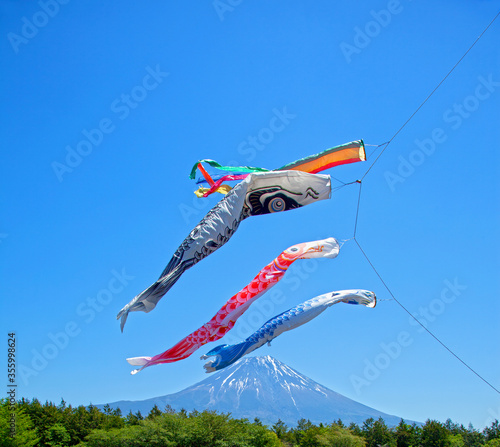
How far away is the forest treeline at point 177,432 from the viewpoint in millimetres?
35062

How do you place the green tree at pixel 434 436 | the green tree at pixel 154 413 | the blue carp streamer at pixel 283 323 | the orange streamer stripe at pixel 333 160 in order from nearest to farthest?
1. the blue carp streamer at pixel 283 323
2. the orange streamer stripe at pixel 333 160
3. the green tree at pixel 434 436
4. the green tree at pixel 154 413

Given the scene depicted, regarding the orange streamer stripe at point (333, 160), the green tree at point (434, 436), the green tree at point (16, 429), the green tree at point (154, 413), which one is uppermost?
the orange streamer stripe at point (333, 160)

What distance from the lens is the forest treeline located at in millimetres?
35062

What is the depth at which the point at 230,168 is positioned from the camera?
1384cm

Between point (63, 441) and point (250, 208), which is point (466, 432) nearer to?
point (63, 441)

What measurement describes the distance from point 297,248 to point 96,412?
35757 millimetres

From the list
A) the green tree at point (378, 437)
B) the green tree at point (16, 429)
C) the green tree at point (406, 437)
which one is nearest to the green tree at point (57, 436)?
the green tree at point (16, 429)

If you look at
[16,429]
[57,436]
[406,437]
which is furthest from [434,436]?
[16,429]

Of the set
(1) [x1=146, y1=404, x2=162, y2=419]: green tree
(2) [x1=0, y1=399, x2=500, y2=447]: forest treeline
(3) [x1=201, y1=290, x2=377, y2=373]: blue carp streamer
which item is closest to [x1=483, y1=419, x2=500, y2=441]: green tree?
(2) [x1=0, y1=399, x2=500, y2=447]: forest treeline

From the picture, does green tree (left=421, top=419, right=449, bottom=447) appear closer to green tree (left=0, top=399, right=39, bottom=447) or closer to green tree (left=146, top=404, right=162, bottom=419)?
green tree (left=146, top=404, right=162, bottom=419)

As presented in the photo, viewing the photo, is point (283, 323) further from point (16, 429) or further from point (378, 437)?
point (378, 437)

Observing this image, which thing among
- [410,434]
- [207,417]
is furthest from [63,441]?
[410,434]

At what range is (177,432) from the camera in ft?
115

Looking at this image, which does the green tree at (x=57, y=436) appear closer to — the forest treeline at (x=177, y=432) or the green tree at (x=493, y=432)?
the forest treeline at (x=177, y=432)
